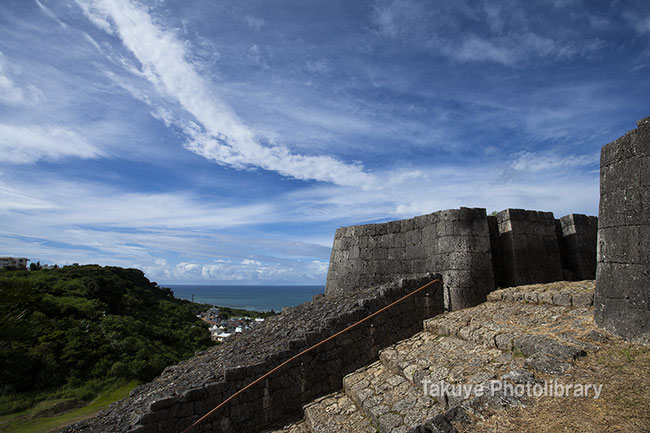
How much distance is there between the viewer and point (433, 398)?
4.98 m

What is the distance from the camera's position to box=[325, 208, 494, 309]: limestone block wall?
834cm

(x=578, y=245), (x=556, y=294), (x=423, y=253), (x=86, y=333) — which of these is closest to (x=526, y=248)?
(x=578, y=245)

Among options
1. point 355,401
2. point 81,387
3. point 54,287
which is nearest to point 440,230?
point 355,401

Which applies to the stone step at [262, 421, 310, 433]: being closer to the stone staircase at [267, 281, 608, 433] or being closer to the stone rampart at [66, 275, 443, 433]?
the stone staircase at [267, 281, 608, 433]

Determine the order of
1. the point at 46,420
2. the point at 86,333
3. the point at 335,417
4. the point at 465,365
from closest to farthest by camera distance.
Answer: the point at 465,365, the point at 335,417, the point at 46,420, the point at 86,333

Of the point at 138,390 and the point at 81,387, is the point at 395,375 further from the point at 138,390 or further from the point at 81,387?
the point at 81,387

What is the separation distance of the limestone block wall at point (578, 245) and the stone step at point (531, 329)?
12.3ft

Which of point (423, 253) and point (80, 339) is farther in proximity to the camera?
point (80, 339)

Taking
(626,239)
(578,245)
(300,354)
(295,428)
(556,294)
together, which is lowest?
(295,428)

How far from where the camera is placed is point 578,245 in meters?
9.67

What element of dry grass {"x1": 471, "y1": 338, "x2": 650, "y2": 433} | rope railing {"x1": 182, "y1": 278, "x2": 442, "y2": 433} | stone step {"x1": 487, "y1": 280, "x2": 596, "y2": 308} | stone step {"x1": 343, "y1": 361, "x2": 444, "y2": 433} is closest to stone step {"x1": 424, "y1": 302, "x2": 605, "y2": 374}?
stone step {"x1": 487, "y1": 280, "x2": 596, "y2": 308}

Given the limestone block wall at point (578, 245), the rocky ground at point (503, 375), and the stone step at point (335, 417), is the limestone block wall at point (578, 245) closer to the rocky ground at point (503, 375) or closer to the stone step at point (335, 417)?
the rocky ground at point (503, 375)

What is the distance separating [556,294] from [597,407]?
340 cm

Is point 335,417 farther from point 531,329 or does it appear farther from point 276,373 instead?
point 531,329
